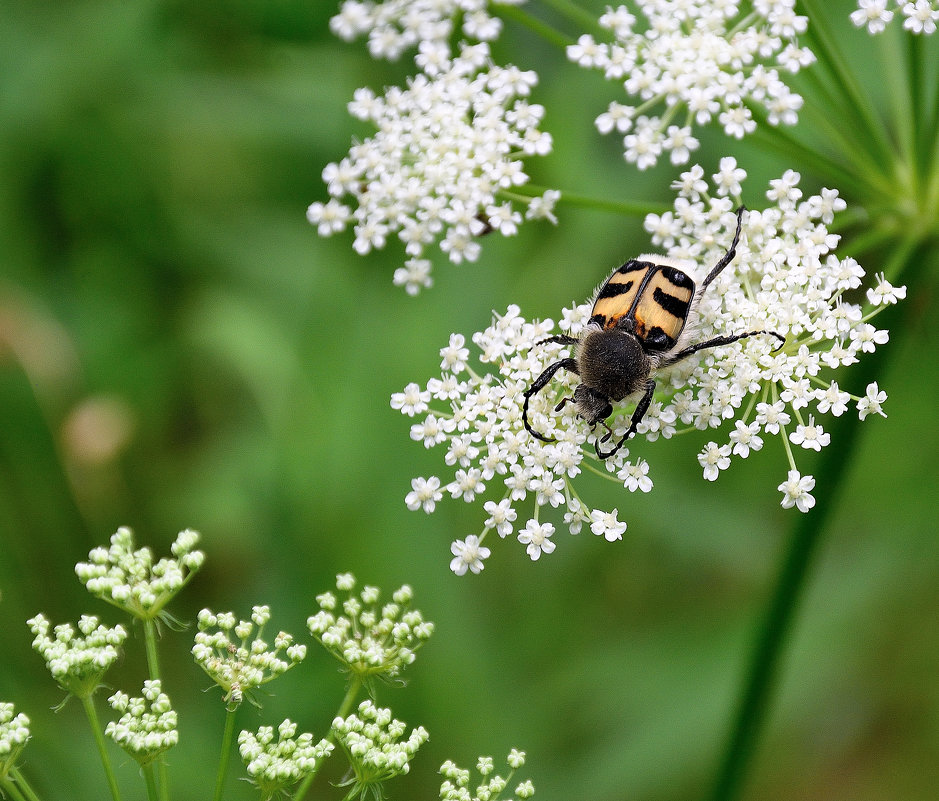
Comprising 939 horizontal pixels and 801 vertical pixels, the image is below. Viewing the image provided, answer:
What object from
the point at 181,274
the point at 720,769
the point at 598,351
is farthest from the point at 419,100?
the point at 720,769

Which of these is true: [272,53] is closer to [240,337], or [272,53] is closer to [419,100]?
[240,337]

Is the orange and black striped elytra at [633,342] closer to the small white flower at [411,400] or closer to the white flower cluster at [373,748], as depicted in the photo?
the small white flower at [411,400]

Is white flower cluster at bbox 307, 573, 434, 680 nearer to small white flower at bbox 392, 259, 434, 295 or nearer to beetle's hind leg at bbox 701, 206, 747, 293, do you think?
small white flower at bbox 392, 259, 434, 295

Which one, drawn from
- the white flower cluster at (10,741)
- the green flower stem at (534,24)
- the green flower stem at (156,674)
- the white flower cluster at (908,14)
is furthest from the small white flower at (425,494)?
the white flower cluster at (908,14)

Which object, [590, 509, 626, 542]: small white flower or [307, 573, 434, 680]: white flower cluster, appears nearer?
[307, 573, 434, 680]: white flower cluster

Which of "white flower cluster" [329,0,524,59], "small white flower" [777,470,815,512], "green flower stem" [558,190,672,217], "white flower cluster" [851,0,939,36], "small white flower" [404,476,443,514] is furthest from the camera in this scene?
"white flower cluster" [329,0,524,59]

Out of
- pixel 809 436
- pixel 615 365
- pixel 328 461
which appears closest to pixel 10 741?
pixel 615 365

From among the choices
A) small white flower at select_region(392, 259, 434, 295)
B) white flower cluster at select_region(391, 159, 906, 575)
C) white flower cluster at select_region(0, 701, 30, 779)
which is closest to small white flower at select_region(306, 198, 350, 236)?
small white flower at select_region(392, 259, 434, 295)

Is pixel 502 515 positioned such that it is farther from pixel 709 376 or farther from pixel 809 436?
pixel 809 436
